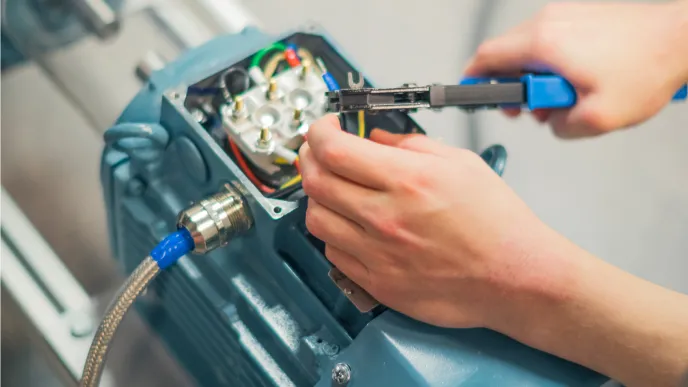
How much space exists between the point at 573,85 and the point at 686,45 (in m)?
0.15

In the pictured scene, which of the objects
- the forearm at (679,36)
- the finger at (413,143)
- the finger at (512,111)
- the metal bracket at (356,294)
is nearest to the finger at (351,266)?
the metal bracket at (356,294)

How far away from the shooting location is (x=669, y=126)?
123 centimetres

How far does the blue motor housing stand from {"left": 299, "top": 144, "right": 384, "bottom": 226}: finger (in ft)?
0.18

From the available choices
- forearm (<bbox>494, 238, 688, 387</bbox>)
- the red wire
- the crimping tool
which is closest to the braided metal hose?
the red wire

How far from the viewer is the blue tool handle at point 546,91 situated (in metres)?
0.61

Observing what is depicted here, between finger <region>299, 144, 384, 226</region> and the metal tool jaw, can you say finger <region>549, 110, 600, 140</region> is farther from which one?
finger <region>299, 144, 384, 226</region>

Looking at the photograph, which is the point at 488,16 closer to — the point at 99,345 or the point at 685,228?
the point at 685,228

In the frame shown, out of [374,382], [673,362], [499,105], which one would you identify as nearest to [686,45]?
[499,105]

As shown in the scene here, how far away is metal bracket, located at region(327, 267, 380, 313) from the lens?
1.93 ft

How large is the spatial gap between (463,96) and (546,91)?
3.8 inches

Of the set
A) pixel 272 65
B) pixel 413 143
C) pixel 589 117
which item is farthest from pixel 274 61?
pixel 589 117

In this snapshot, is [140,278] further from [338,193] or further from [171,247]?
[338,193]

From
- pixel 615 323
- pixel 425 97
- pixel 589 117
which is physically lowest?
pixel 615 323

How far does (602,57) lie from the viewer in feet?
2.10
